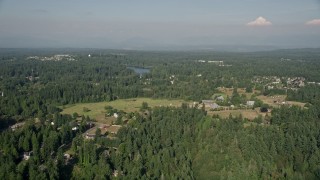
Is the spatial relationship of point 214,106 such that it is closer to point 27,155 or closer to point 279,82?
point 27,155

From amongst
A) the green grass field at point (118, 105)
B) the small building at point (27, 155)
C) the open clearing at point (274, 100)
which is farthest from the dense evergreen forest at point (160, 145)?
the green grass field at point (118, 105)

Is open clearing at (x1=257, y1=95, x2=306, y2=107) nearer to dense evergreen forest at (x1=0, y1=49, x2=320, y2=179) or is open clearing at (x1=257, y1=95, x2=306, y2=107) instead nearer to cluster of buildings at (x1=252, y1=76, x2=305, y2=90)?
dense evergreen forest at (x1=0, y1=49, x2=320, y2=179)

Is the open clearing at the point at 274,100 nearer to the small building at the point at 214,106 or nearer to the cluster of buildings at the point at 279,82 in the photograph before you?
the cluster of buildings at the point at 279,82

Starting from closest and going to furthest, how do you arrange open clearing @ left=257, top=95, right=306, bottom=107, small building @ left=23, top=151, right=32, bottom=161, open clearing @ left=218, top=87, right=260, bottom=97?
small building @ left=23, top=151, right=32, bottom=161, open clearing @ left=257, top=95, right=306, bottom=107, open clearing @ left=218, top=87, right=260, bottom=97

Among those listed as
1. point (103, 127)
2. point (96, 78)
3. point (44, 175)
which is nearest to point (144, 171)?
point (44, 175)

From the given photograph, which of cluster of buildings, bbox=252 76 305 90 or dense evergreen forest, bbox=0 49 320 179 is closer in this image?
dense evergreen forest, bbox=0 49 320 179

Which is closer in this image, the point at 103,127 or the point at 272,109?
the point at 103,127

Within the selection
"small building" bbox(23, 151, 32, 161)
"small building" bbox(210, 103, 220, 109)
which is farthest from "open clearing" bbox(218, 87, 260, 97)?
"small building" bbox(23, 151, 32, 161)

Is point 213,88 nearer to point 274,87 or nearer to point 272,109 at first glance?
point 274,87

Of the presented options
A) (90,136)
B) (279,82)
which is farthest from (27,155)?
(279,82)
